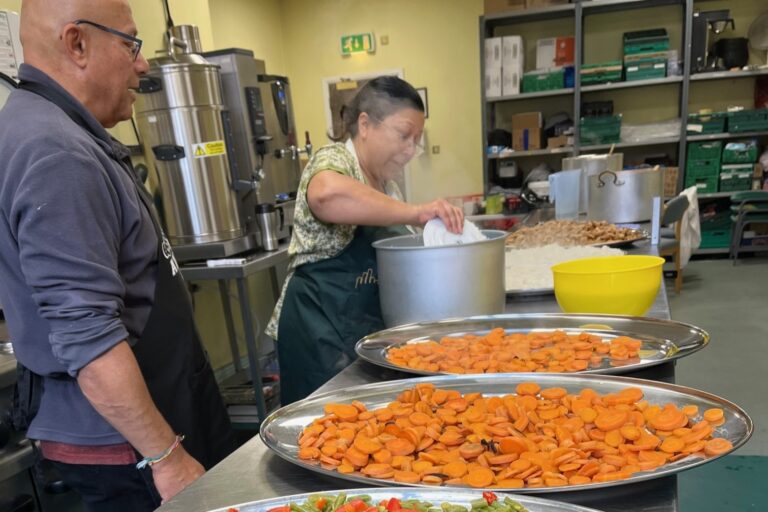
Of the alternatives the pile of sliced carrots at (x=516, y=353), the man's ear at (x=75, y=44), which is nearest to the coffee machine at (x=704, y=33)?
the pile of sliced carrots at (x=516, y=353)

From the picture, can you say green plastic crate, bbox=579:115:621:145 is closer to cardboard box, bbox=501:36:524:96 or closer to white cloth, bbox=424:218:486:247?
cardboard box, bbox=501:36:524:96

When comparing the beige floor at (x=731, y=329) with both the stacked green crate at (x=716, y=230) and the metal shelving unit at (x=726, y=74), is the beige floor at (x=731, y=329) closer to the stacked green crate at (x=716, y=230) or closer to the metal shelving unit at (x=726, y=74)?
the stacked green crate at (x=716, y=230)

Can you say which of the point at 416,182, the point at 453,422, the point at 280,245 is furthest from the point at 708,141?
the point at 453,422

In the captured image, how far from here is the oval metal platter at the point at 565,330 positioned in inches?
37.9

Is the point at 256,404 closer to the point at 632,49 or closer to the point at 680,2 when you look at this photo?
the point at 632,49

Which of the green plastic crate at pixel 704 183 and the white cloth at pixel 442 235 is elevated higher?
the white cloth at pixel 442 235

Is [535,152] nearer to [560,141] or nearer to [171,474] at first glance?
[560,141]

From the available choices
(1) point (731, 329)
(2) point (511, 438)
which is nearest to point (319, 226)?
(2) point (511, 438)

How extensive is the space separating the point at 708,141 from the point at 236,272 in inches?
180

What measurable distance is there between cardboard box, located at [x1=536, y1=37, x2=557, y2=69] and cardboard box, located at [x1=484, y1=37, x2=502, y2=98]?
45 centimetres

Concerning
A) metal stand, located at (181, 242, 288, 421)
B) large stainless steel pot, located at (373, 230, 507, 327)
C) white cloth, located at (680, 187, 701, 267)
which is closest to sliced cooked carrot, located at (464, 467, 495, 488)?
large stainless steel pot, located at (373, 230, 507, 327)

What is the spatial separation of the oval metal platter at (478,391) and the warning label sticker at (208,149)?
6.16 ft

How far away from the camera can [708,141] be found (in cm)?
472

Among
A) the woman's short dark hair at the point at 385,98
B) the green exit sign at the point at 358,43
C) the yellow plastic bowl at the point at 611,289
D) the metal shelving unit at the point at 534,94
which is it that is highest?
the green exit sign at the point at 358,43
